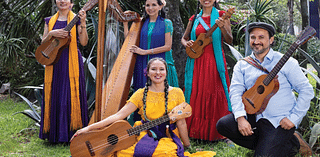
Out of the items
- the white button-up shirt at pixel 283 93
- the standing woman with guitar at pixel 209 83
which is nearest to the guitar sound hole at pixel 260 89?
the white button-up shirt at pixel 283 93

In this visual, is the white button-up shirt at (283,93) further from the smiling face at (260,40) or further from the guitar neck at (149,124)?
the guitar neck at (149,124)

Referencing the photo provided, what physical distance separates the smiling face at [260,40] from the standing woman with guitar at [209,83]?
2.58 feet

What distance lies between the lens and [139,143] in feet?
9.30

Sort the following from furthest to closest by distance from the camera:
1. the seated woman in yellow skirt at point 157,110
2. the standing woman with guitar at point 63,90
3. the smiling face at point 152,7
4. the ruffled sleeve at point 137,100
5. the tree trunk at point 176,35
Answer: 1. the tree trunk at point 176,35
2. the standing woman with guitar at point 63,90
3. the smiling face at point 152,7
4. the ruffled sleeve at point 137,100
5. the seated woman in yellow skirt at point 157,110

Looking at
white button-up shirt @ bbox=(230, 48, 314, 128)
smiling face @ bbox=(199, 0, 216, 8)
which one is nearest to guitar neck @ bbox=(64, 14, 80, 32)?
smiling face @ bbox=(199, 0, 216, 8)

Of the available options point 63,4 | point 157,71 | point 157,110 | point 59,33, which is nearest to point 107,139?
point 157,110

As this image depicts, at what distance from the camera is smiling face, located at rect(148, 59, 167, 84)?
2.89m

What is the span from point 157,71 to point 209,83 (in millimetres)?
871

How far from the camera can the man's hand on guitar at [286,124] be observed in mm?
2606

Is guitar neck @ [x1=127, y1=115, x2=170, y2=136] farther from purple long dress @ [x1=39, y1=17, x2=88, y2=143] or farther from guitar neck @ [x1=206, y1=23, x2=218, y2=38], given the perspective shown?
purple long dress @ [x1=39, y1=17, x2=88, y2=143]

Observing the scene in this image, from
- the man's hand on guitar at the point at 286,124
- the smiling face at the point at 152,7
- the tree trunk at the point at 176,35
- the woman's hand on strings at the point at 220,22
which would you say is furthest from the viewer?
the tree trunk at the point at 176,35

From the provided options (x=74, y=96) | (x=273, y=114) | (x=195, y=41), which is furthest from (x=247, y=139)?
(x=74, y=96)

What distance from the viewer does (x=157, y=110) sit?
116 inches

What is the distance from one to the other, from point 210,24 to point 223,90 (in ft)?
2.35
